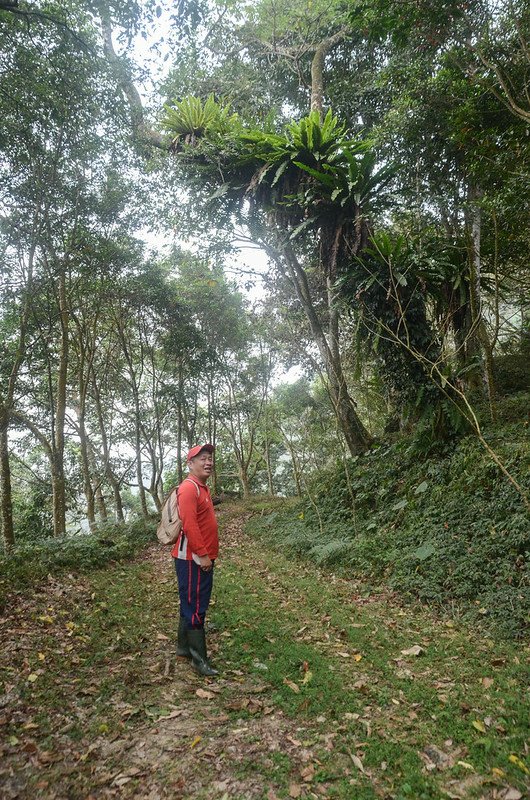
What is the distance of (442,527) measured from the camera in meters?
5.98

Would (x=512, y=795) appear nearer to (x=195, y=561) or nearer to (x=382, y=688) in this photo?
(x=382, y=688)

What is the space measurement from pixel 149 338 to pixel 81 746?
14718 mm

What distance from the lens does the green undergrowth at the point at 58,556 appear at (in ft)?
19.0

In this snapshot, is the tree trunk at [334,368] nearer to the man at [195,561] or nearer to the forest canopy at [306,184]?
the forest canopy at [306,184]

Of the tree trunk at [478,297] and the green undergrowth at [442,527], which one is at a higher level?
the tree trunk at [478,297]

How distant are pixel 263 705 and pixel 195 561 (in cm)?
120

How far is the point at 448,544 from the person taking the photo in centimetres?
560

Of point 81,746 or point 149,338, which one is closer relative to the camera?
point 81,746

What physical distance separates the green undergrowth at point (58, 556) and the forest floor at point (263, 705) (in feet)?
1.55

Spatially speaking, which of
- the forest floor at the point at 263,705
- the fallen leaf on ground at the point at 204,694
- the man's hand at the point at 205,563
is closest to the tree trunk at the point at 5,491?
the forest floor at the point at 263,705

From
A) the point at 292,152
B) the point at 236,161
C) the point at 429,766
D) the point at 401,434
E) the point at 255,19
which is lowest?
the point at 429,766

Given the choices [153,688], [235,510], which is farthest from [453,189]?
[235,510]

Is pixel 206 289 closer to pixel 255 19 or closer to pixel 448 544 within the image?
pixel 255 19

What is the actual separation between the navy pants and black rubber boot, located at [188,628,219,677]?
64 mm
